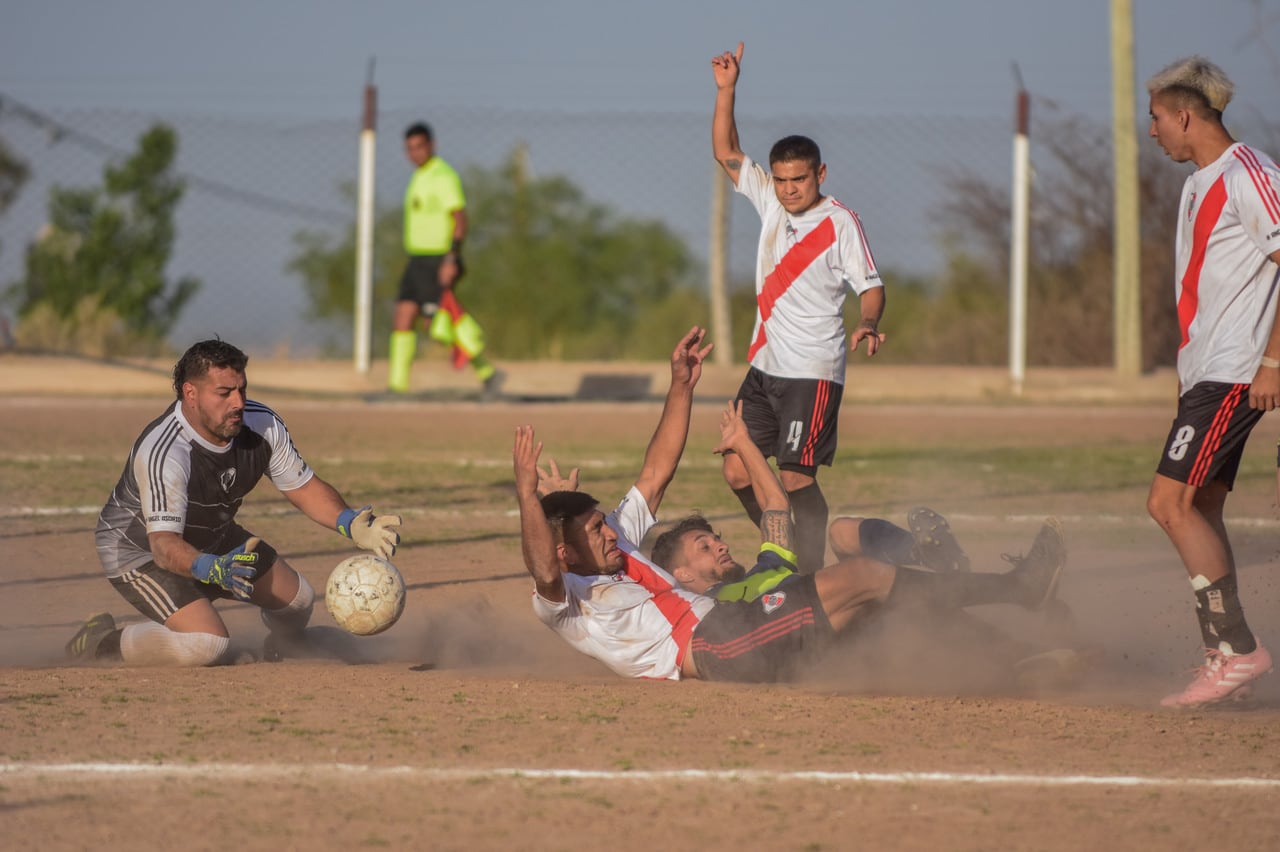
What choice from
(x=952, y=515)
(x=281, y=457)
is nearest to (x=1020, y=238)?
(x=952, y=515)

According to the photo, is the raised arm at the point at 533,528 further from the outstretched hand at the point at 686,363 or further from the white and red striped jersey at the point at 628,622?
the outstretched hand at the point at 686,363

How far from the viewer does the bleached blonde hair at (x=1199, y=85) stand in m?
5.56

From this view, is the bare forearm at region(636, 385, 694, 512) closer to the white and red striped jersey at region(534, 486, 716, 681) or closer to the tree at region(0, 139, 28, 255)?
the white and red striped jersey at region(534, 486, 716, 681)

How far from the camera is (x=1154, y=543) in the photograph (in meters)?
9.30

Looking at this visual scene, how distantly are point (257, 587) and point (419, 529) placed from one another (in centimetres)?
309

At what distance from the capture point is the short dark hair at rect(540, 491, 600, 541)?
5.89m

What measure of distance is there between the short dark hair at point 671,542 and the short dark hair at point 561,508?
58 cm

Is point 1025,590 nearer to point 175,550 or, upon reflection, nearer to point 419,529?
point 175,550

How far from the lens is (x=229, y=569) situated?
5773 millimetres

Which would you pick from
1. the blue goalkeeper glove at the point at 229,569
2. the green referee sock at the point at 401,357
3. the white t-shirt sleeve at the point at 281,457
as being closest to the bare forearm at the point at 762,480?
the white t-shirt sleeve at the point at 281,457

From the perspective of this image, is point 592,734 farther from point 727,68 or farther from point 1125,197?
point 1125,197

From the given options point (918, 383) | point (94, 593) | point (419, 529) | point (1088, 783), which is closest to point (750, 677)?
point (1088, 783)

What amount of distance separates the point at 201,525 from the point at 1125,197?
1556cm

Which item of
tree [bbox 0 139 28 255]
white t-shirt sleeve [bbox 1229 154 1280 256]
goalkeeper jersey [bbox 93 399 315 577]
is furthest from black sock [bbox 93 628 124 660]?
tree [bbox 0 139 28 255]
